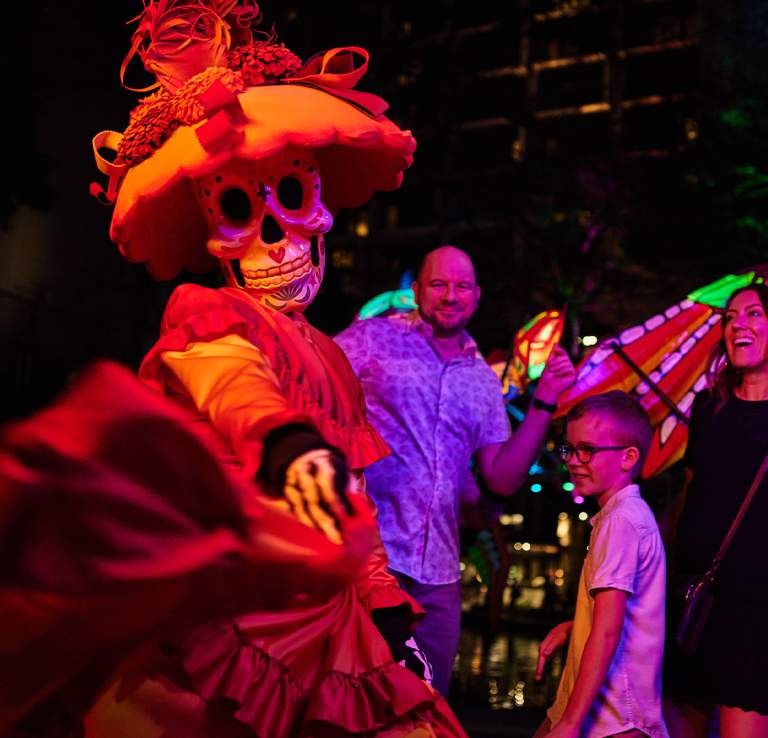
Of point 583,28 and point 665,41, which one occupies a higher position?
point 665,41

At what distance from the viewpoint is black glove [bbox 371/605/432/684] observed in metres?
2.46

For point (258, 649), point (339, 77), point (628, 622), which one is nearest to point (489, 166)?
point (628, 622)

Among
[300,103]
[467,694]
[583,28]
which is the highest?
[583,28]

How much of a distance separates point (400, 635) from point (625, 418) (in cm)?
Answer: 137

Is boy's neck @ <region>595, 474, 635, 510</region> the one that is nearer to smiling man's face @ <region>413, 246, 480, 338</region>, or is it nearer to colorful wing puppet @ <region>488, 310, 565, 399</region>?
smiling man's face @ <region>413, 246, 480, 338</region>

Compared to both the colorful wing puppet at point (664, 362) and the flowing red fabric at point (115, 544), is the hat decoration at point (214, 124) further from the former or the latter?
the colorful wing puppet at point (664, 362)

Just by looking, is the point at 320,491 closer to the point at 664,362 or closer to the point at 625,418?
the point at 625,418

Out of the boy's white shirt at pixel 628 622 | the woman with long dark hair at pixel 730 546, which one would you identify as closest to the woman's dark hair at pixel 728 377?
the woman with long dark hair at pixel 730 546

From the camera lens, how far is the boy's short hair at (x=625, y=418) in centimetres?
352

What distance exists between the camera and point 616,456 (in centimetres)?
350

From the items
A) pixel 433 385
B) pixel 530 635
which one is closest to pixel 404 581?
pixel 433 385

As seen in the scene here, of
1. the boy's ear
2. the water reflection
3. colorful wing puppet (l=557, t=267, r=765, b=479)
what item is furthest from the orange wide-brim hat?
the water reflection

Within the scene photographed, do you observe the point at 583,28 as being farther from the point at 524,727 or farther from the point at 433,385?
the point at 433,385

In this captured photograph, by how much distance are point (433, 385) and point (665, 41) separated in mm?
19847
